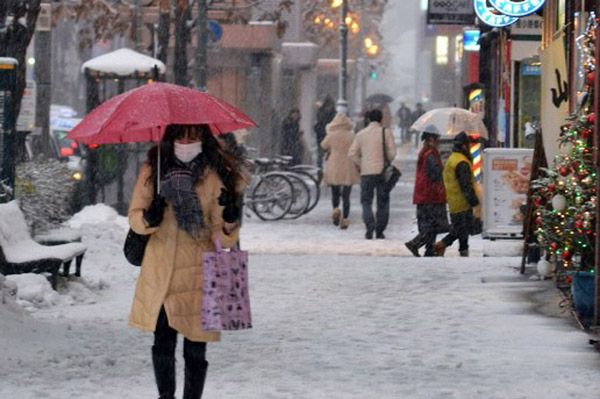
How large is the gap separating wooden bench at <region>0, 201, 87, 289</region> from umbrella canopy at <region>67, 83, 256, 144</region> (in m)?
4.78

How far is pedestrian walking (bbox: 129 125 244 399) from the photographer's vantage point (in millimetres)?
7984

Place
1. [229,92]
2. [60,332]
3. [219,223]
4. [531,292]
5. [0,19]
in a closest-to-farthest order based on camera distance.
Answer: [219,223] → [60,332] → [531,292] → [0,19] → [229,92]

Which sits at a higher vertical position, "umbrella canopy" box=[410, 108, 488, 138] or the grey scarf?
the grey scarf

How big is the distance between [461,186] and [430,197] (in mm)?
706

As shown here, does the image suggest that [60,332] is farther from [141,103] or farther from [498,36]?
[498,36]

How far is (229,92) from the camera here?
149 ft

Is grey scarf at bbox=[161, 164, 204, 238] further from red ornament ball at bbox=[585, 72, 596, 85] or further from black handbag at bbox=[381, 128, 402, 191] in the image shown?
black handbag at bbox=[381, 128, 402, 191]

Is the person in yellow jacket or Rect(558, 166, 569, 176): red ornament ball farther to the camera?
the person in yellow jacket

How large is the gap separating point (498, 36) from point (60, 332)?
14.7 m

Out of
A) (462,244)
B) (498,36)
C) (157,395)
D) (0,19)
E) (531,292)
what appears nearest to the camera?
(157,395)

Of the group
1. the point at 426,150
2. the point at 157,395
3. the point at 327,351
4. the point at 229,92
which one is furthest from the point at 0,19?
the point at 229,92

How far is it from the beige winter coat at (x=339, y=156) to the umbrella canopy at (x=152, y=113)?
15.9 meters

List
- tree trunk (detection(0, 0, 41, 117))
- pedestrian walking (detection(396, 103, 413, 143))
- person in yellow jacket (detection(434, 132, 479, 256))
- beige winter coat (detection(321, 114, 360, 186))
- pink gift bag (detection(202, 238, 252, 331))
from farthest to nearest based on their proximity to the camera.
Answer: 1. pedestrian walking (detection(396, 103, 413, 143))
2. beige winter coat (detection(321, 114, 360, 186))
3. person in yellow jacket (detection(434, 132, 479, 256))
4. tree trunk (detection(0, 0, 41, 117))
5. pink gift bag (detection(202, 238, 252, 331))

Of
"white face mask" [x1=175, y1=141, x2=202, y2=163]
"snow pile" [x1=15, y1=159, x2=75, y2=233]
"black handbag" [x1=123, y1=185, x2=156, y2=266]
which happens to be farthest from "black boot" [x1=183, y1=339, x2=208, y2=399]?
"snow pile" [x1=15, y1=159, x2=75, y2=233]
